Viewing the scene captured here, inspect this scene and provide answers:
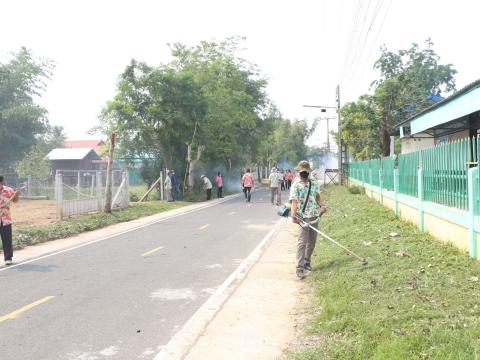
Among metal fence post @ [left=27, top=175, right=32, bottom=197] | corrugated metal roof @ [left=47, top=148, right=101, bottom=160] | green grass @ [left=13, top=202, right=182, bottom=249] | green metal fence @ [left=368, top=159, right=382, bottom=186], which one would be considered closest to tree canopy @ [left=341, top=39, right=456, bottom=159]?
green metal fence @ [left=368, top=159, right=382, bottom=186]

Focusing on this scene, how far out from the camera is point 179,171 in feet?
116

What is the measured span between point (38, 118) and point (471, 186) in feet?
149

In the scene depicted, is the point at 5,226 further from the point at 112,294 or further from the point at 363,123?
the point at 363,123

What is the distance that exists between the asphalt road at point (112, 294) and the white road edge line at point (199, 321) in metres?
0.11

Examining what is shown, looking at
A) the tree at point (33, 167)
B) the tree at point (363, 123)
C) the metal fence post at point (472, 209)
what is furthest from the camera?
the tree at point (33, 167)

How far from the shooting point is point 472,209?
710cm

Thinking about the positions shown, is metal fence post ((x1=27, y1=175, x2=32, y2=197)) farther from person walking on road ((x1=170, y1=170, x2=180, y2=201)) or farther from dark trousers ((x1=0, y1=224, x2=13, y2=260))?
dark trousers ((x1=0, y1=224, x2=13, y2=260))

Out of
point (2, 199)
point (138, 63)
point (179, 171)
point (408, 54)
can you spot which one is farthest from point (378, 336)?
point (408, 54)

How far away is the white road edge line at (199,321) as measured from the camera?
5.16 meters

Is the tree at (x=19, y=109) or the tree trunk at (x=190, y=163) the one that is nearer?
the tree trunk at (x=190, y=163)

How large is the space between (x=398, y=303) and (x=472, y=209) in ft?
7.82

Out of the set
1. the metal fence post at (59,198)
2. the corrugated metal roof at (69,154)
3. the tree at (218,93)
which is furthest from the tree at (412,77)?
the corrugated metal roof at (69,154)

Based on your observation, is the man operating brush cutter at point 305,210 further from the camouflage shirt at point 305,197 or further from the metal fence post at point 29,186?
the metal fence post at point 29,186

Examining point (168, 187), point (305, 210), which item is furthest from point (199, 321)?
point (168, 187)
